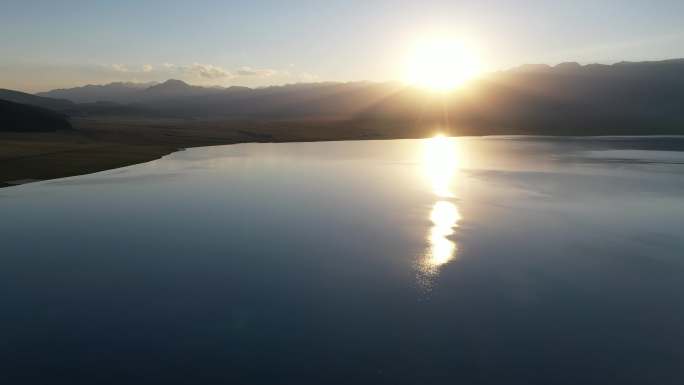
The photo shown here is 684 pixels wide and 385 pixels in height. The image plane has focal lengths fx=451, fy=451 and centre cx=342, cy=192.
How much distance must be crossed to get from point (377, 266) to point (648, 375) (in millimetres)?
14014

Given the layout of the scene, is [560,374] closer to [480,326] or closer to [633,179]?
[480,326]

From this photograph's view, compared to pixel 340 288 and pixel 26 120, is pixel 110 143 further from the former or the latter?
pixel 340 288

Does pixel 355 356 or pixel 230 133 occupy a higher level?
pixel 230 133

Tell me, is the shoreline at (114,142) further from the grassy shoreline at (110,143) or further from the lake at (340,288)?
the lake at (340,288)

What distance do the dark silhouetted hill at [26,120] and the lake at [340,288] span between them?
76.2m

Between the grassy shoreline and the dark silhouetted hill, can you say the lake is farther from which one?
the dark silhouetted hill

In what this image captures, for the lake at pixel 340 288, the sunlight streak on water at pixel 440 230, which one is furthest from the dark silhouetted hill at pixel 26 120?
the sunlight streak on water at pixel 440 230

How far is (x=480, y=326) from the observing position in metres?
19.2

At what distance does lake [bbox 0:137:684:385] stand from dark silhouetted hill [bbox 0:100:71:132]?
7623cm

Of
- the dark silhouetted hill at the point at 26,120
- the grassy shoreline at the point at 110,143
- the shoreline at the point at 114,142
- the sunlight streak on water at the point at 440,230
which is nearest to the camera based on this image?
the sunlight streak on water at the point at 440,230

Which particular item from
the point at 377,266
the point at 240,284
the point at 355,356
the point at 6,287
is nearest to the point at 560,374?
the point at 355,356

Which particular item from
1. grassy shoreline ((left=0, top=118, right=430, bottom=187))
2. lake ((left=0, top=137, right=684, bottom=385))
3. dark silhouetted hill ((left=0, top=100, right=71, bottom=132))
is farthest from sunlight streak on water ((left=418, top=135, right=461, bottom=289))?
dark silhouetted hill ((left=0, top=100, right=71, bottom=132))

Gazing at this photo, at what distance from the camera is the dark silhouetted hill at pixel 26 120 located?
353 feet

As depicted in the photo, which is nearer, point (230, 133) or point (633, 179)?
point (633, 179)
